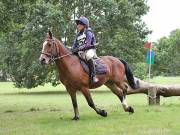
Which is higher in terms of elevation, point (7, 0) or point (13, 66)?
point (7, 0)

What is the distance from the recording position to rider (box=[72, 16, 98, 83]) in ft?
44.5

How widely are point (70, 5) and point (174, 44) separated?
6845 centimetres

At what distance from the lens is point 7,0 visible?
19484 millimetres

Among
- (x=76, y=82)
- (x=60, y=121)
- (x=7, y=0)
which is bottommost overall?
(x=60, y=121)

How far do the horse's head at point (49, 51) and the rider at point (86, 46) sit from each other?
0.71 metres

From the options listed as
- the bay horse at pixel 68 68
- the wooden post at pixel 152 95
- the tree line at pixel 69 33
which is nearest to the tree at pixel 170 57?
the tree line at pixel 69 33

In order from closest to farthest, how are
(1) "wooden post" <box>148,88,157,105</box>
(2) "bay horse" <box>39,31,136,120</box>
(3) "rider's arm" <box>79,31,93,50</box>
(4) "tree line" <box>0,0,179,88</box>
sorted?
(2) "bay horse" <box>39,31,136,120</box>, (3) "rider's arm" <box>79,31,93,50</box>, (1) "wooden post" <box>148,88,157,105</box>, (4) "tree line" <box>0,0,179,88</box>

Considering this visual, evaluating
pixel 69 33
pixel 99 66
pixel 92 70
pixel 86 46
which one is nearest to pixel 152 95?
pixel 99 66

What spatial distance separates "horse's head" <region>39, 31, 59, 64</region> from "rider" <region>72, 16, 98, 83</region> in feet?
2.34

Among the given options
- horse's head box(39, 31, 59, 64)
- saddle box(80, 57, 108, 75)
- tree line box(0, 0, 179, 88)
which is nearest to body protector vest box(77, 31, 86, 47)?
saddle box(80, 57, 108, 75)

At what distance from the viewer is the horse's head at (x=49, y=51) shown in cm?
1292

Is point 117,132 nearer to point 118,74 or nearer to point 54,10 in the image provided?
point 118,74

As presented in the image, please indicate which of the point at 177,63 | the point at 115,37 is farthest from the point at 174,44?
the point at 115,37

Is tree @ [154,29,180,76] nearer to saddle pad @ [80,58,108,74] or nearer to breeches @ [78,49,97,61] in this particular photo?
saddle pad @ [80,58,108,74]
